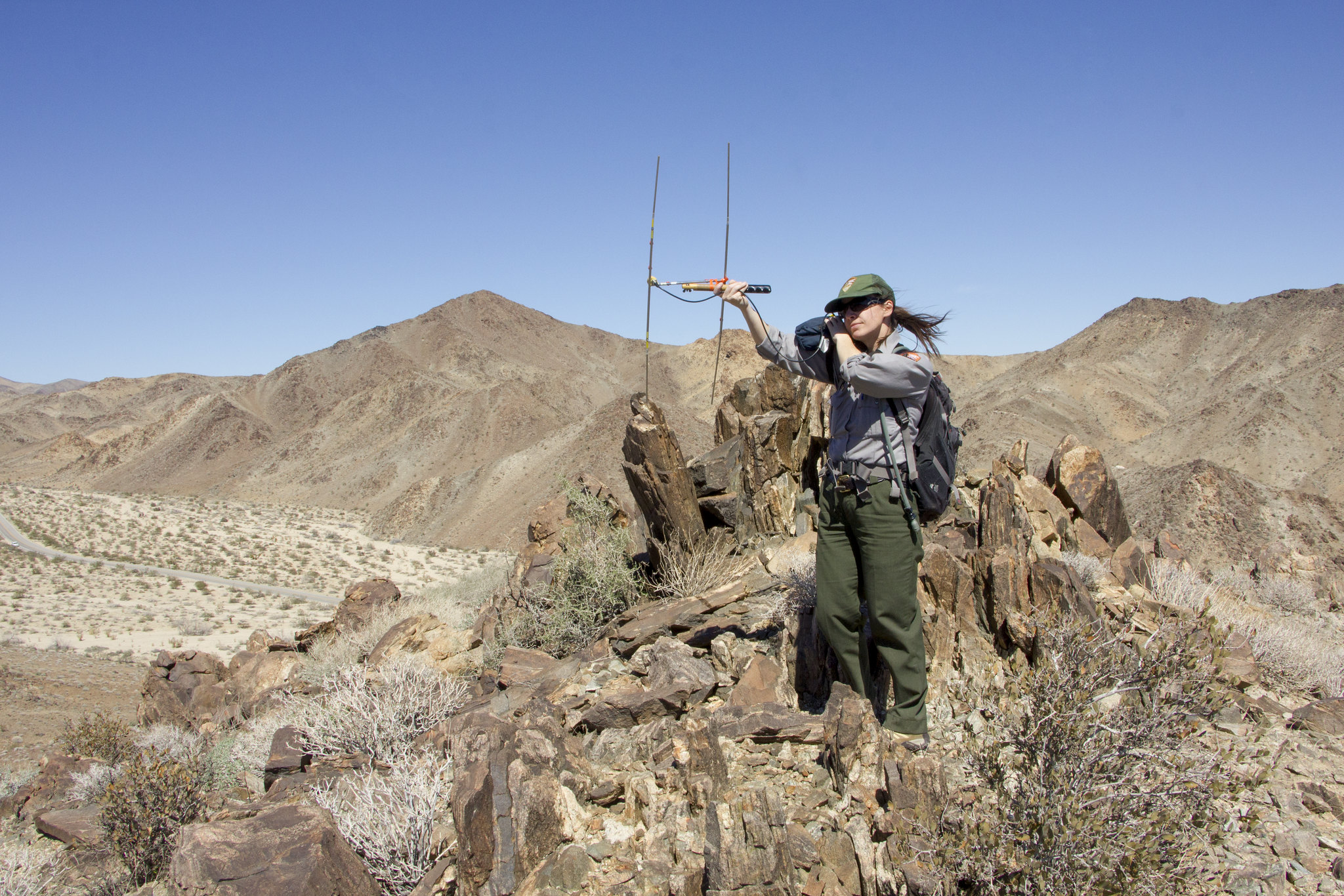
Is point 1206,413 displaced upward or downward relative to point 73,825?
upward

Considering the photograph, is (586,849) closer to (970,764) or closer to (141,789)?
(970,764)

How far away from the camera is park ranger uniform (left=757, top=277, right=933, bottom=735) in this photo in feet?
10.4

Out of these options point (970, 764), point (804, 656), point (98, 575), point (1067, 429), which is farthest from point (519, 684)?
point (1067, 429)

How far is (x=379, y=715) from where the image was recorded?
5.21 metres

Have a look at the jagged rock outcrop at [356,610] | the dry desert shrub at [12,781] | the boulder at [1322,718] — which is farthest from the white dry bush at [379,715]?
the jagged rock outcrop at [356,610]

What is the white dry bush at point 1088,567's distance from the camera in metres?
5.16

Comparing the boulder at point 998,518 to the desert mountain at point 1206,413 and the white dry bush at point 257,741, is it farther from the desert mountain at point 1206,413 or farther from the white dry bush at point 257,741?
the desert mountain at point 1206,413

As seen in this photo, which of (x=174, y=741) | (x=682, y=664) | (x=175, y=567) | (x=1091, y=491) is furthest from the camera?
(x=175, y=567)

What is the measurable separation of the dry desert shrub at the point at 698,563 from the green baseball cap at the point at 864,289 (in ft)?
10.2

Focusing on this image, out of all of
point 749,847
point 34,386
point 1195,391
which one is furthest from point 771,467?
point 34,386

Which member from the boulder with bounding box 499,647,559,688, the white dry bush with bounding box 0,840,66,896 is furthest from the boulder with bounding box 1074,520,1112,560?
the white dry bush with bounding box 0,840,66,896

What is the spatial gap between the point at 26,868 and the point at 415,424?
45.6 metres

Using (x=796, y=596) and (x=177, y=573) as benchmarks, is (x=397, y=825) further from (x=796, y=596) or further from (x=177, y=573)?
(x=177, y=573)

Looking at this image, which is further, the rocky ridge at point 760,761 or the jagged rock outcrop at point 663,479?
the jagged rock outcrop at point 663,479
